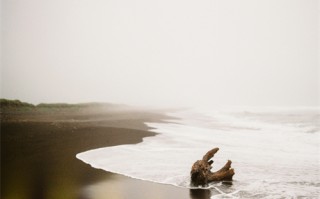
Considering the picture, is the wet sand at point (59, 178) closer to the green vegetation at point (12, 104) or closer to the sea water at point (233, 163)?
the sea water at point (233, 163)

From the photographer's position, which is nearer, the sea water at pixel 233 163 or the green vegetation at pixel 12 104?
the sea water at pixel 233 163

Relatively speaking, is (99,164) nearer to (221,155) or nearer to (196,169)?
(196,169)

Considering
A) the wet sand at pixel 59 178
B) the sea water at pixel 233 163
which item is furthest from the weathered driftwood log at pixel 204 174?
the wet sand at pixel 59 178

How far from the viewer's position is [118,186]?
873 centimetres

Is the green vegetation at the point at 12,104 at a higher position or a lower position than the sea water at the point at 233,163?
higher

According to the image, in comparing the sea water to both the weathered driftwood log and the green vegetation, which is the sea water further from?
the green vegetation

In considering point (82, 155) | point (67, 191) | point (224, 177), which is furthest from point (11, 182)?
point (224, 177)

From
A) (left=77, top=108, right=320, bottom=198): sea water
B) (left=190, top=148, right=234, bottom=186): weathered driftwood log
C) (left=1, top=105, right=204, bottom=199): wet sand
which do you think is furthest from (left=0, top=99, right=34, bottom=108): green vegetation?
(left=190, top=148, right=234, bottom=186): weathered driftwood log

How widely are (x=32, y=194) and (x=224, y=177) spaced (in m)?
Result: 5.69

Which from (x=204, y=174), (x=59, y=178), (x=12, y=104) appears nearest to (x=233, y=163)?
(x=204, y=174)

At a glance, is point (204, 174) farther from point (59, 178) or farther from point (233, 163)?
point (59, 178)

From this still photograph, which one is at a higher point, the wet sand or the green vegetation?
the green vegetation

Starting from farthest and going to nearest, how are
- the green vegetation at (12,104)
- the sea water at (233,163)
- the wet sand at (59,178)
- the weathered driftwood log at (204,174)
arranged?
1. the green vegetation at (12,104)
2. the weathered driftwood log at (204,174)
3. the sea water at (233,163)
4. the wet sand at (59,178)

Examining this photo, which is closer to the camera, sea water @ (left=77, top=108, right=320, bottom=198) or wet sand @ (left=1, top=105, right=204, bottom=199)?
wet sand @ (left=1, top=105, right=204, bottom=199)
